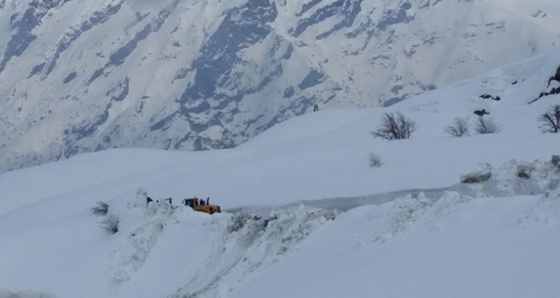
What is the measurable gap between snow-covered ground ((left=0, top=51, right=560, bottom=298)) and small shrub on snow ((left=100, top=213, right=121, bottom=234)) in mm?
339

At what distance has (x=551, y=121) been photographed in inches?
2014

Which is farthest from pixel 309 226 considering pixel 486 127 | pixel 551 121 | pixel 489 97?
pixel 489 97

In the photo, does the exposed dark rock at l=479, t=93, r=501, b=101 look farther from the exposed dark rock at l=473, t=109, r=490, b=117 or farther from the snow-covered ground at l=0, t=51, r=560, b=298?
the snow-covered ground at l=0, t=51, r=560, b=298

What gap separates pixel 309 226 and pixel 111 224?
13.6m

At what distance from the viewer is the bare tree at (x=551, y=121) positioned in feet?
168

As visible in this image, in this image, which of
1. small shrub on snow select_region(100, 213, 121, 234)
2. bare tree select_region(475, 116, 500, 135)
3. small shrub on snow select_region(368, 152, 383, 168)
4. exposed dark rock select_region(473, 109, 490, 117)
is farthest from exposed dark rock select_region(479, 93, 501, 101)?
small shrub on snow select_region(100, 213, 121, 234)

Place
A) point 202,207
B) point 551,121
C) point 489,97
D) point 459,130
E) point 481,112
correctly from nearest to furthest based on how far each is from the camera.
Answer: point 202,207 → point 551,121 → point 459,130 → point 481,112 → point 489,97

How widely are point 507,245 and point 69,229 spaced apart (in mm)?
24887

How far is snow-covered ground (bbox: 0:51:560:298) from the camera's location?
1717cm

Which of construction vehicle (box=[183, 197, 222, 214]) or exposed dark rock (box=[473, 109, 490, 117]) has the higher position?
construction vehicle (box=[183, 197, 222, 214])

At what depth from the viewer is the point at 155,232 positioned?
3259 centimetres

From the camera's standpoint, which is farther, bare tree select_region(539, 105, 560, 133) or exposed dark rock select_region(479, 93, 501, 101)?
exposed dark rock select_region(479, 93, 501, 101)

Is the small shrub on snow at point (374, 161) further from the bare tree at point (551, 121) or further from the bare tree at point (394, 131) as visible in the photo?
the bare tree at point (394, 131)

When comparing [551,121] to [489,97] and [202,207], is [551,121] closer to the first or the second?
[202,207]
